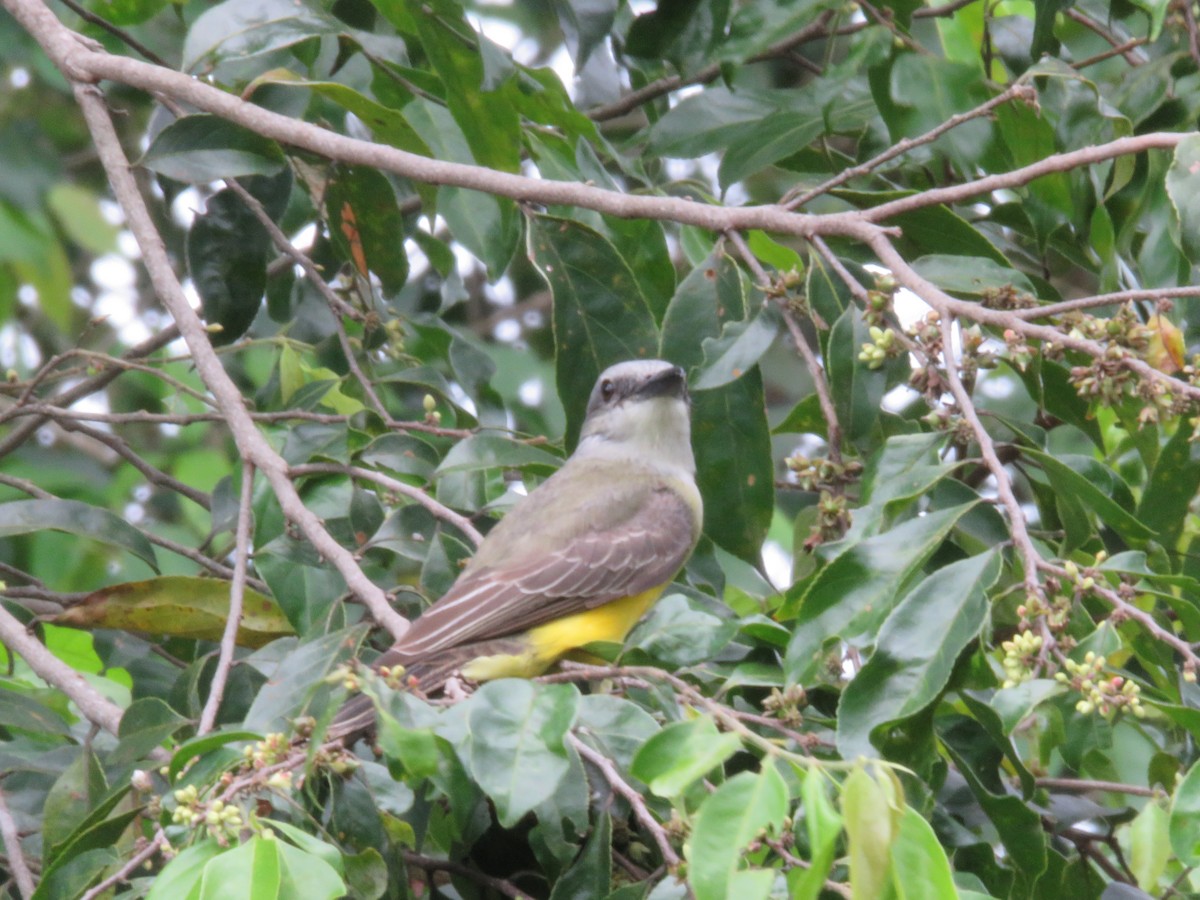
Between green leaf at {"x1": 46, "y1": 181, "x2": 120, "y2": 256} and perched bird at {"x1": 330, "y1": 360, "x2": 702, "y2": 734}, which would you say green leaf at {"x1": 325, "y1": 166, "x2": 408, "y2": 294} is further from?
green leaf at {"x1": 46, "y1": 181, "x2": 120, "y2": 256}

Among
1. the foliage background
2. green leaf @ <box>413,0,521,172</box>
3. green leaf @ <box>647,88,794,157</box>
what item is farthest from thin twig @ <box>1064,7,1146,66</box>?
green leaf @ <box>413,0,521,172</box>

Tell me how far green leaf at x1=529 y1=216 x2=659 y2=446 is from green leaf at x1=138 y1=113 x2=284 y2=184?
68 cm

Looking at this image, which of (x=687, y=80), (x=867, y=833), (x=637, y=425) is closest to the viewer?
(x=867, y=833)

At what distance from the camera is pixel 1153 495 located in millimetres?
3031

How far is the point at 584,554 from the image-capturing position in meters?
4.16

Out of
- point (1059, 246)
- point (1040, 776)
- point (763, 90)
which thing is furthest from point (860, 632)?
point (763, 90)

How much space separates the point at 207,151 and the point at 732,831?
2398mm

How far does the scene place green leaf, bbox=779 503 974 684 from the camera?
242 centimetres

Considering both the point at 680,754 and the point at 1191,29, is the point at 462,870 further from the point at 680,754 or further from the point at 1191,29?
the point at 1191,29

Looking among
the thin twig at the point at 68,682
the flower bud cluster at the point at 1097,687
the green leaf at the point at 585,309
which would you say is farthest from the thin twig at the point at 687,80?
the flower bud cluster at the point at 1097,687

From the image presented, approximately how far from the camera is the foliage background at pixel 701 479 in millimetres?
2256

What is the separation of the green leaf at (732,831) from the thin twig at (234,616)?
1.09m

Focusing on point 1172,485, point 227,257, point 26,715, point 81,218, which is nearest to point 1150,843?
point 1172,485

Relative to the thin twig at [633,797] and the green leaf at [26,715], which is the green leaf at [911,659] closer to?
the thin twig at [633,797]
